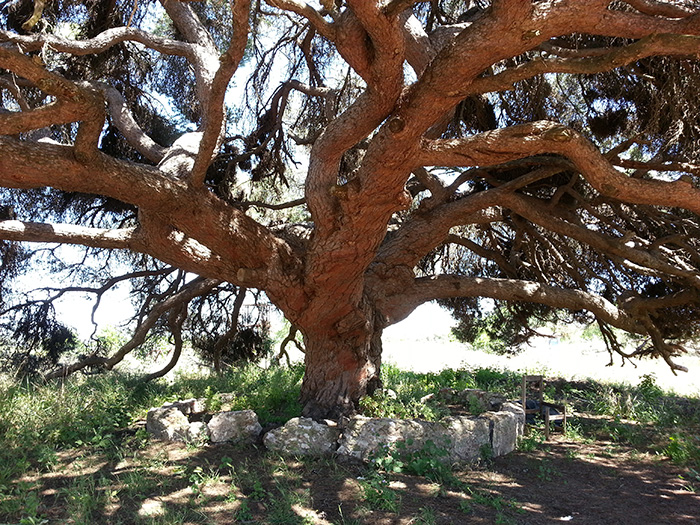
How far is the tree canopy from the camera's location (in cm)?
385

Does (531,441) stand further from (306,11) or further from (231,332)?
(306,11)

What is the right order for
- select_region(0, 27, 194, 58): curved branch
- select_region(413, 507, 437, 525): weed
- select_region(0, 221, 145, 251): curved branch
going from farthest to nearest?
select_region(0, 221, 145, 251): curved branch, select_region(0, 27, 194, 58): curved branch, select_region(413, 507, 437, 525): weed

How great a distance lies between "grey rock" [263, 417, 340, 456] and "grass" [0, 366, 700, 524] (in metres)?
0.18

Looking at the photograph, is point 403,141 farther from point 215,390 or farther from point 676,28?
point 215,390

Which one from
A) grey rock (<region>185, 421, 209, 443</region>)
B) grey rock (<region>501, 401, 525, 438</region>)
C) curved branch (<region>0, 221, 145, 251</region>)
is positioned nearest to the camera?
curved branch (<region>0, 221, 145, 251</region>)

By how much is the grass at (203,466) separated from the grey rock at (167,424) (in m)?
0.16

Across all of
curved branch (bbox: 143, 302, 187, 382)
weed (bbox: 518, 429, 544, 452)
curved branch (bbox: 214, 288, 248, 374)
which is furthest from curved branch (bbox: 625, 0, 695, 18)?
curved branch (bbox: 143, 302, 187, 382)

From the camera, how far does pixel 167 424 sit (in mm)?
5414

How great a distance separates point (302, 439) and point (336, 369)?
1356 millimetres

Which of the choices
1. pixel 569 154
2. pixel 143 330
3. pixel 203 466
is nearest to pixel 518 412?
pixel 569 154

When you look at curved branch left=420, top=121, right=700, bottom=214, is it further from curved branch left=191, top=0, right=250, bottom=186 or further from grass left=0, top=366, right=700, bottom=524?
grass left=0, top=366, right=700, bottom=524

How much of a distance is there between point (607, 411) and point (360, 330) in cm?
458

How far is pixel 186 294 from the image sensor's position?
7.98 meters

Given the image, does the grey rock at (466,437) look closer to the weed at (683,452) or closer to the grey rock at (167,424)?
the weed at (683,452)
